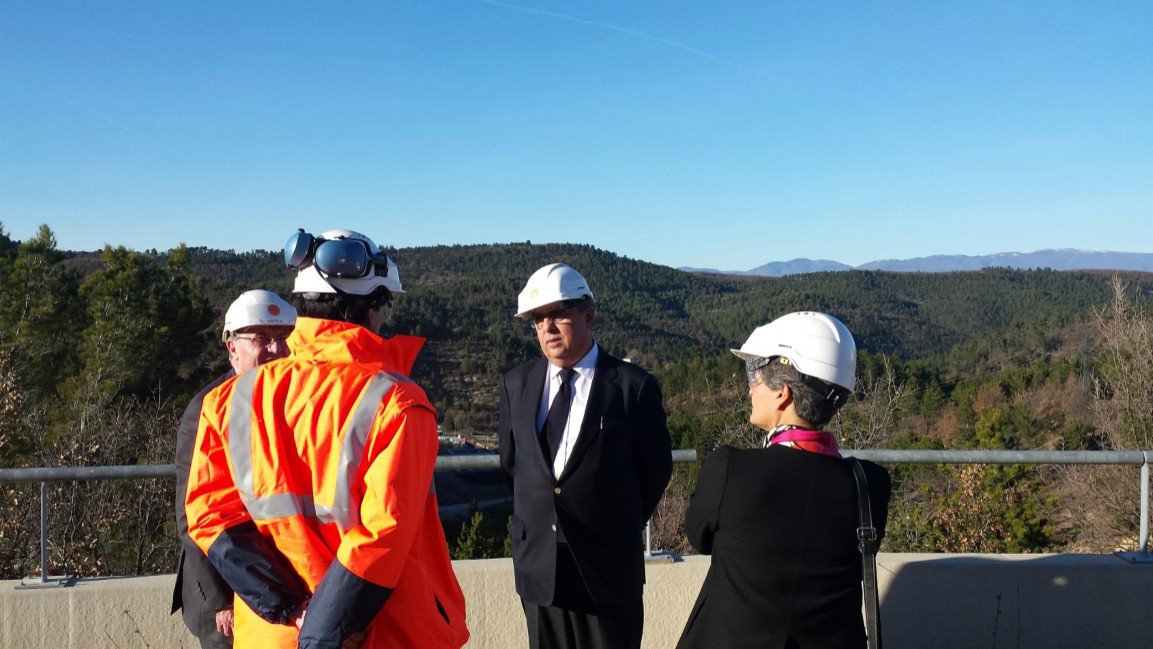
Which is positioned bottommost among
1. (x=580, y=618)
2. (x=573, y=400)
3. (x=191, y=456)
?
(x=580, y=618)

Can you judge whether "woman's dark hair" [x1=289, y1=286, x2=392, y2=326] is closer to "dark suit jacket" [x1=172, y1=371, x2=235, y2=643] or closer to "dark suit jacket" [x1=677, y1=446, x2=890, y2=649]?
"dark suit jacket" [x1=172, y1=371, x2=235, y2=643]

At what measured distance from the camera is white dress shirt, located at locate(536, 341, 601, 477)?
3.30 meters

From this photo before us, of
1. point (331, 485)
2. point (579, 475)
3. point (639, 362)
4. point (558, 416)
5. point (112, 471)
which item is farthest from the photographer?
point (639, 362)

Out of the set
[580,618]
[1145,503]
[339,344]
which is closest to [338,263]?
[339,344]

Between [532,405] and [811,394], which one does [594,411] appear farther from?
[811,394]

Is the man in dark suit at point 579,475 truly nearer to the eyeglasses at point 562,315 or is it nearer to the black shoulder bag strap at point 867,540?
the eyeglasses at point 562,315

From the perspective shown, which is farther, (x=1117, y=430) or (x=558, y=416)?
(x=1117, y=430)

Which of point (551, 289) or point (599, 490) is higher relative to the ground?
point (551, 289)

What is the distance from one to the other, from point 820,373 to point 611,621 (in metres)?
1.31

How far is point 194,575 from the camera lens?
2.67m

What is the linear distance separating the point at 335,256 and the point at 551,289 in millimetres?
1266

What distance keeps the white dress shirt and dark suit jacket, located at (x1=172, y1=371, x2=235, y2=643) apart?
3.90 feet

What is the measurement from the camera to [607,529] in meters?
3.22

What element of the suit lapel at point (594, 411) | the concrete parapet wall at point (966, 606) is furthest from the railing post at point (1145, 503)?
the suit lapel at point (594, 411)
